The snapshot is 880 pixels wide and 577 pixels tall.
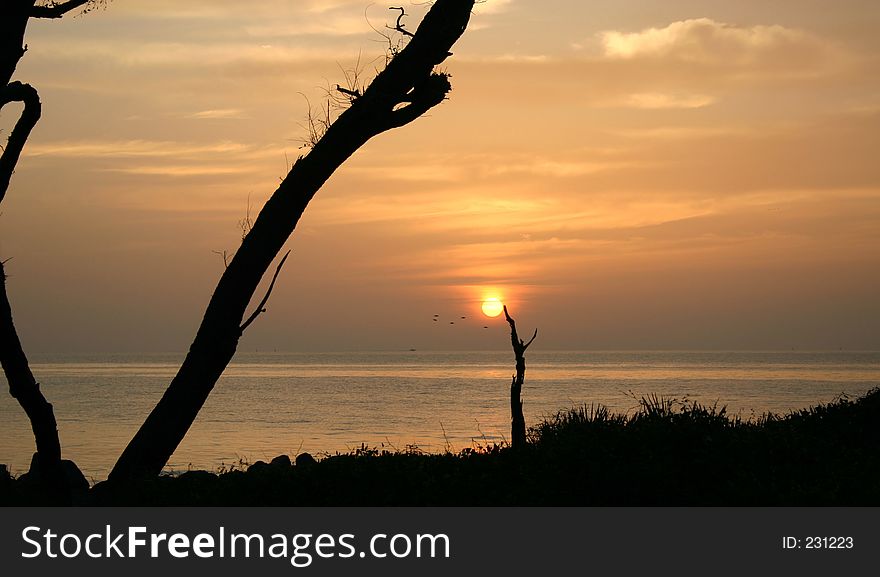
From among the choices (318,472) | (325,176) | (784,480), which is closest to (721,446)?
(784,480)

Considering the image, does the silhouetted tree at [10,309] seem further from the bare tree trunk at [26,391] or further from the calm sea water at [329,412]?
the calm sea water at [329,412]

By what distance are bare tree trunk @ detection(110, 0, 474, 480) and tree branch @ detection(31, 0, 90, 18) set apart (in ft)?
12.4

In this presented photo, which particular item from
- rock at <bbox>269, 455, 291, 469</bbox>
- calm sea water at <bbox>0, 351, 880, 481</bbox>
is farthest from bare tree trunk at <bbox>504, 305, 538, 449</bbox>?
rock at <bbox>269, 455, 291, 469</bbox>

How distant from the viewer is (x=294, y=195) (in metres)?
12.9

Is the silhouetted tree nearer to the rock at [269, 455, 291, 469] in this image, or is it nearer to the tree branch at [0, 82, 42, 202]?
the tree branch at [0, 82, 42, 202]

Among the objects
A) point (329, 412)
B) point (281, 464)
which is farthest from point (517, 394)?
point (329, 412)

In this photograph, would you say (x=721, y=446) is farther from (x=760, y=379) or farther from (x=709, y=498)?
(x=760, y=379)

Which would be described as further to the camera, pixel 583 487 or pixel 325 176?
pixel 325 176

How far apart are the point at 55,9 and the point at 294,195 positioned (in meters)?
4.15

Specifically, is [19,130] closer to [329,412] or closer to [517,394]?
[517,394]
